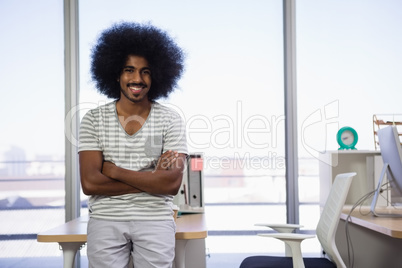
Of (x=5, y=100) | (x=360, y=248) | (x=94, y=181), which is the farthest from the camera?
(x=5, y=100)

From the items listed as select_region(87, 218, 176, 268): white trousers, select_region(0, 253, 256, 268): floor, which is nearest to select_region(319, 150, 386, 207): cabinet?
select_region(0, 253, 256, 268): floor

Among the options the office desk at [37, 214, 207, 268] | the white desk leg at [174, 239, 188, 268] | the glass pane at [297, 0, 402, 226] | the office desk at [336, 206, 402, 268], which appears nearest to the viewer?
the office desk at [37, 214, 207, 268]

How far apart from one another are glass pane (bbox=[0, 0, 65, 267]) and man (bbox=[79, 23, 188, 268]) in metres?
1.96

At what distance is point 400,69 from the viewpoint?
14.1ft

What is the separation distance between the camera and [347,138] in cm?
386

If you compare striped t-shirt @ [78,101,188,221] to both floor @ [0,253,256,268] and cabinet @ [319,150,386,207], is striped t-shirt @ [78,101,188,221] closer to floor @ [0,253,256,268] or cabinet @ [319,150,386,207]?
cabinet @ [319,150,386,207]

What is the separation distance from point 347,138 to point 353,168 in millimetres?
239

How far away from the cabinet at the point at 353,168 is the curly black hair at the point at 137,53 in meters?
1.65

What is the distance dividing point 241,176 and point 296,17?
139 centimetres

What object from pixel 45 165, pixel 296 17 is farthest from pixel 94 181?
pixel 296 17

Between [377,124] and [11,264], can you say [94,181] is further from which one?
[377,124]

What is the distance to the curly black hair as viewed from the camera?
231 centimetres

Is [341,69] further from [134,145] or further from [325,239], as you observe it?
[134,145]

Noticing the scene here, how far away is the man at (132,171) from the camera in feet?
6.37
